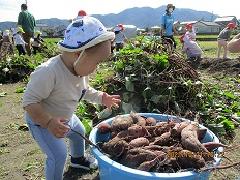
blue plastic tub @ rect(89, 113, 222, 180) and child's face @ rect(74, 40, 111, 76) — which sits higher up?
child's face @ rect(74, 40, 111, 76)

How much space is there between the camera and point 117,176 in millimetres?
2371

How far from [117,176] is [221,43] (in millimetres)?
11134

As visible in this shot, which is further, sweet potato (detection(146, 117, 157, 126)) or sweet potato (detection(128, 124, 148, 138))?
sweet potato (detection(146, 117, 157, 126))

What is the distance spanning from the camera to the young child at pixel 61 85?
249 cm

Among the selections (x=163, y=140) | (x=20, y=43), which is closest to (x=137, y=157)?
(x=163, y=140)

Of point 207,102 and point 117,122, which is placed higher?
point 117,122

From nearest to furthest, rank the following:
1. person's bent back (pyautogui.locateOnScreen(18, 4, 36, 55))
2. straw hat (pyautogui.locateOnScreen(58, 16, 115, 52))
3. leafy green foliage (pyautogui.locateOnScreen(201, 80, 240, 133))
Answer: straw hat (pyautogui.locateOnScreen(58, 16, 115, 52)), leafy green foliage (pyautogui.locateOnScreen(201, 80, 240, 133)), person's bent back (pyautogui.locateOnScreen(18, 4, 36, 55))

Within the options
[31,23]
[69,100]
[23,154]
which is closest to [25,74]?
[31,23]

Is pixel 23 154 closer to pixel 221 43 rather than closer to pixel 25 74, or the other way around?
pixel 25 74

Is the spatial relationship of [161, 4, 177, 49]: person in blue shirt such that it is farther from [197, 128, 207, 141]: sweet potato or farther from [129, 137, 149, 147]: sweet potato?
[129, 137, 149, 147]: sweet potato

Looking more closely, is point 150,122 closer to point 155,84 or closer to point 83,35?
point 83,35

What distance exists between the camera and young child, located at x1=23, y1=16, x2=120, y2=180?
2.49m

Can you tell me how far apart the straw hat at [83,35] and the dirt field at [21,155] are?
4.20 ft

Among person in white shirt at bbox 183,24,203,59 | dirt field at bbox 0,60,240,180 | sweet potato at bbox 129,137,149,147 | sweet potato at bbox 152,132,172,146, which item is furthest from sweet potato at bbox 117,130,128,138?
person in white shirt at bbox 183,24,203,59
